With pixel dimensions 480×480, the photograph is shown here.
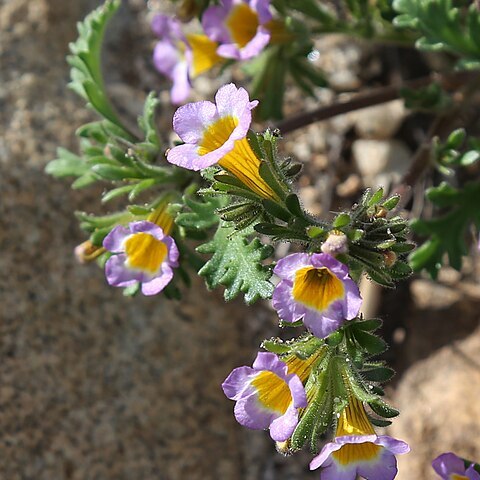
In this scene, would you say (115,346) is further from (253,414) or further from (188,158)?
(188,158)

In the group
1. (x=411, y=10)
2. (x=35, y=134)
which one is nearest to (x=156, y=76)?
(x=35, y=134)

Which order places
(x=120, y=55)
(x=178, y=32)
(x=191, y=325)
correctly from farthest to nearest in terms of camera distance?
(x=120, y=55)
(x=191, y=325)
(x=178, y=32)

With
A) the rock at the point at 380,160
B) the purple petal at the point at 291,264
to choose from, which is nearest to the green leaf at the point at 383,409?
the purple petal at the point at 291,264

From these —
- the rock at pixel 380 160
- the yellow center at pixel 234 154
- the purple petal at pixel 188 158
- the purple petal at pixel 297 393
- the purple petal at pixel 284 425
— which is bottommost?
the rock at pixel 380 160

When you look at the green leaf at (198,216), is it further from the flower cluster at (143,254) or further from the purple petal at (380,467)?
the purple petal at (380,467)

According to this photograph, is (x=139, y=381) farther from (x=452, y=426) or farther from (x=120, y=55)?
(x=120, y=55)

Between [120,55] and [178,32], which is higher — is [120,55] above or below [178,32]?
below
